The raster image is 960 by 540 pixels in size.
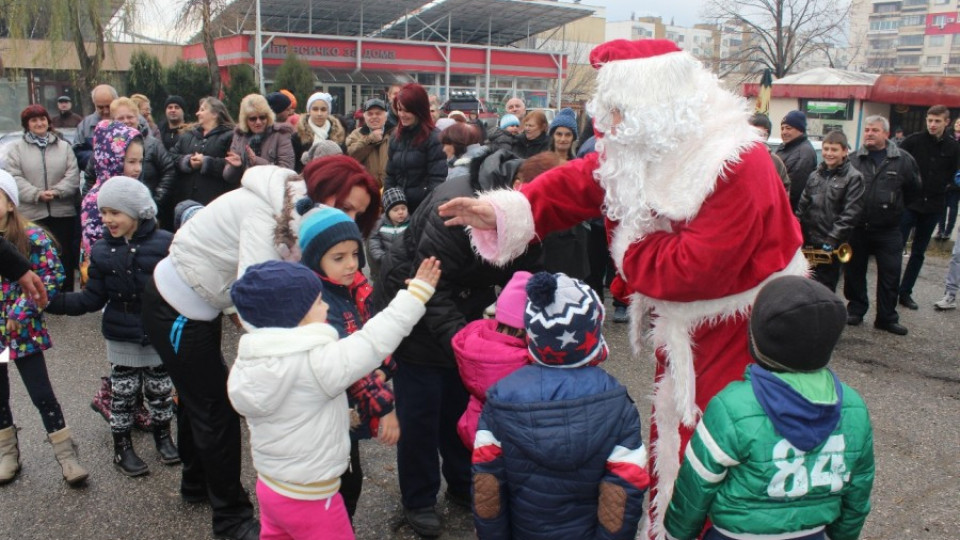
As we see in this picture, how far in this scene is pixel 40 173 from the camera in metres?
6.51

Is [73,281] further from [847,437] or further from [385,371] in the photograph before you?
[847,437]

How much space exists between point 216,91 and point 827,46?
92.9 ft

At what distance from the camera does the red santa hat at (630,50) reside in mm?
2338

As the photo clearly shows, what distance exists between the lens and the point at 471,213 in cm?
265

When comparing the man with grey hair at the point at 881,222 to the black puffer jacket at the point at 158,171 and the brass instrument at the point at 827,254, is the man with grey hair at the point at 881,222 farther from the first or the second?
the black puffer jacket at the point at 158,171

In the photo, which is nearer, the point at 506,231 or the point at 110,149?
the point at 506,231

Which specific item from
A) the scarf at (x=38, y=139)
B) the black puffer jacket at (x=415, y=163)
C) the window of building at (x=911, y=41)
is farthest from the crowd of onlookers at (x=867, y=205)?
the window of building at (x=911, y=41)

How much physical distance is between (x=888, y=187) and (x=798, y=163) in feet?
3.30

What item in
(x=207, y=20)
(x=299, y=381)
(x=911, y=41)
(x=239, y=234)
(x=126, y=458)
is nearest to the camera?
(x=299, y=381)

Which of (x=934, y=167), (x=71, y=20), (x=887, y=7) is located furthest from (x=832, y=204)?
(x=887, y=7)

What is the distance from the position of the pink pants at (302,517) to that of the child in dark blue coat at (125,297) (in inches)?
64.3

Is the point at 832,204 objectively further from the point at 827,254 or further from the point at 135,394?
the point at 135,394

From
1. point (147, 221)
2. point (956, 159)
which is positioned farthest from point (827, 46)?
point (147, 221)

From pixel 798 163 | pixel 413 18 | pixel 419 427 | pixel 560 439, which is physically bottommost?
pixel 419 427
